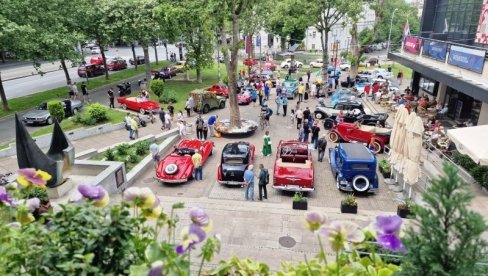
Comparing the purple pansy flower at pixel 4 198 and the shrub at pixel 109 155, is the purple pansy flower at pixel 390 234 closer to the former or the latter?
the purple pansy flower at pixel 4 198

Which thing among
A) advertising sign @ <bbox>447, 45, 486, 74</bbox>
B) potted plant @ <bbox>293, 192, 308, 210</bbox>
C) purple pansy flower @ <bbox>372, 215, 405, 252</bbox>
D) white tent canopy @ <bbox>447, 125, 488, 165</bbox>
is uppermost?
purple pansy flower @ <bbox>372, 215, 405, 252</bbox>

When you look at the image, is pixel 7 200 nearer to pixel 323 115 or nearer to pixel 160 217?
pixel 160 217

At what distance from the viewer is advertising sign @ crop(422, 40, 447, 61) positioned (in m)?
21.1

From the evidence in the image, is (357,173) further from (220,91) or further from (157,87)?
(157,87)

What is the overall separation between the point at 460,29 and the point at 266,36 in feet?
187

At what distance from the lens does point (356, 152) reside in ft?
45.2

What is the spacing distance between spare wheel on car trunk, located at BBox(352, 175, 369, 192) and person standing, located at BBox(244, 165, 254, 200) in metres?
3.68

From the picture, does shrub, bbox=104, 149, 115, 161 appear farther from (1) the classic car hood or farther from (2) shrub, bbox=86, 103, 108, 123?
(1) the classic car hood

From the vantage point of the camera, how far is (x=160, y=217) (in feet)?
10.1

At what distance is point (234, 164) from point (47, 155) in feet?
21.2

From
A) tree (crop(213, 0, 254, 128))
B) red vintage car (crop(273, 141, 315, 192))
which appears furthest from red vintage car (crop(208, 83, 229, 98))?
red vintage car (crop(273, 141, 315, 192))

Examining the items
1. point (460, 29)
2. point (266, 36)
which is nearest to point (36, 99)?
point (460, 29)

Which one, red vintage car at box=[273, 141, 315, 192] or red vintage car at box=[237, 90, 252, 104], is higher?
red vintage car at box=[273, 141, 315, 192]

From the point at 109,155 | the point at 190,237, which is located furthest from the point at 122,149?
the point at 190,237
